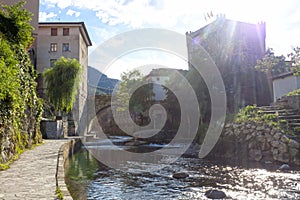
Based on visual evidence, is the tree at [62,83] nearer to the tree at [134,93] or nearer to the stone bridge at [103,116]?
the tree at [134,93]

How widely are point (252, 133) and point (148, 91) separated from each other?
1819 centimetres

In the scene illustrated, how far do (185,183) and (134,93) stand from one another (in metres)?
22.7

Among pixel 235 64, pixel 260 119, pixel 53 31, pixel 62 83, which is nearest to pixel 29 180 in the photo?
pixel 260 119

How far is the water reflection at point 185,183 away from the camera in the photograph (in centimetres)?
598

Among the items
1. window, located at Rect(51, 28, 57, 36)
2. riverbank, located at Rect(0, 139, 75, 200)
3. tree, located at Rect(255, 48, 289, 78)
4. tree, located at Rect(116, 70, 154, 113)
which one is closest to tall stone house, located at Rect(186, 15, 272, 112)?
tree, located at Rect(255, 48, 289, 78)

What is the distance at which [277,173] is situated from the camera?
7.98 meters

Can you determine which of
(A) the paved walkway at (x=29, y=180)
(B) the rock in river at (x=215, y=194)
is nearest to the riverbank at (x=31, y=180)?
(A) the paved walkway at (x=29, y=180)

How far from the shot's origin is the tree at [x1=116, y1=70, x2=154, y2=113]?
28703mm

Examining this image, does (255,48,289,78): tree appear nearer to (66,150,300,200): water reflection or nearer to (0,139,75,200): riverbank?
(66,150,300,200): water reflection

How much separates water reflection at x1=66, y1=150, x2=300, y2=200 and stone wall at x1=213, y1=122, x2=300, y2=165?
0.98m

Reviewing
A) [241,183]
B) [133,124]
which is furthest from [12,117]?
[133,124]

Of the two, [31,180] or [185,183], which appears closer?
[31,180]

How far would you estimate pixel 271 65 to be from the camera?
18438 millimetres

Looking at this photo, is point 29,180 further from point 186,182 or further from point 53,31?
point 53,31
